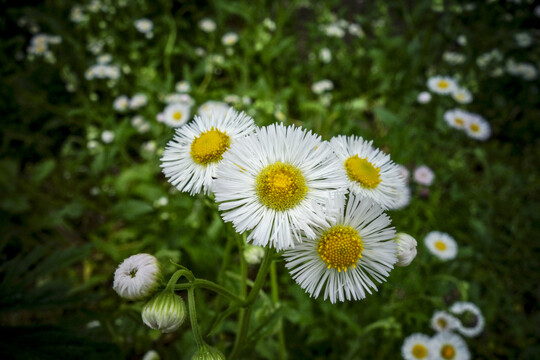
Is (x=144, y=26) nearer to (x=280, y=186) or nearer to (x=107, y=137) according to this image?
(x=107, y=137)

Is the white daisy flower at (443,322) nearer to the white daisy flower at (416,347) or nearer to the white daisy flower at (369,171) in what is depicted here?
the white daisy flower at (416,347)

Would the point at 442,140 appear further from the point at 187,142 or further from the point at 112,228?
the point at 112,228

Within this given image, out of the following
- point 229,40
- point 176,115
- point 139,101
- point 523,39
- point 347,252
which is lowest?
point 139,101

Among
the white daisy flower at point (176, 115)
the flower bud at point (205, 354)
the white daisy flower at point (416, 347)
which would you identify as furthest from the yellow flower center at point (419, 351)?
the white daisy flower at point (176, 115)

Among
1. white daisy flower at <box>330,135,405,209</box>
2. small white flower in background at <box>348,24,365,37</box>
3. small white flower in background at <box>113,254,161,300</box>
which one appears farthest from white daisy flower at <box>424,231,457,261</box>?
small white flower in background at <box>348,24,365,37</box>

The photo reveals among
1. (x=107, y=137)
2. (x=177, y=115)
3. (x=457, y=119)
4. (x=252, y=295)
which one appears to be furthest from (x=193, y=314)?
(x=457, y=119)

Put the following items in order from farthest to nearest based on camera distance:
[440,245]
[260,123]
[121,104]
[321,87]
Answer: [321,87]
[121,104]
[440,245]
[260,123]
